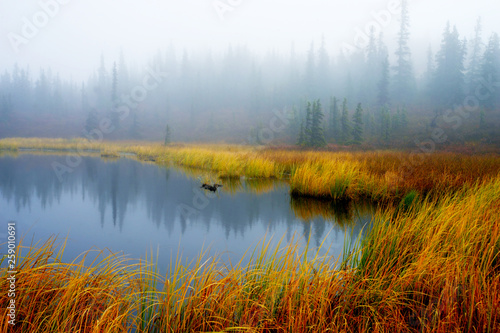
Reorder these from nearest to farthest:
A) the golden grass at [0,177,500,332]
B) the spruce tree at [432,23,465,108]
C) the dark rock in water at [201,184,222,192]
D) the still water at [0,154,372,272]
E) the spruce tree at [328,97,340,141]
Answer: the golden grass at [0,177,500,332] < the still water at [0,154,372,272] < the dark rock in water at [201,184,222,192] < the spruce tree at [328,97,340,141] < the spruce tree at [432,23,465,108]

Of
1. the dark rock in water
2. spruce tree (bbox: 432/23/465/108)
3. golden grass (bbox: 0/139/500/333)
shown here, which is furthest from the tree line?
golden grass (bbox: 0/139/500/333)

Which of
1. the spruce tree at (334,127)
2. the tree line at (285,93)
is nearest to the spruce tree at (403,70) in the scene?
the tree line at (285,93)

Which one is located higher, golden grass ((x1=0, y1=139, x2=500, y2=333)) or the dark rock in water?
golden grass ((x1=0, y1=139, x2=500, y2=333))

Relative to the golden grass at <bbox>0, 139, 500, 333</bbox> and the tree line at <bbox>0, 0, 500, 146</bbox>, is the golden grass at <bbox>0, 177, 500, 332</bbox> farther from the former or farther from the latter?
the tree line at <bbox>0, 0, 500, 146</bbox>

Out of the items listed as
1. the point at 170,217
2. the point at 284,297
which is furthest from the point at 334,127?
the point at 284,297

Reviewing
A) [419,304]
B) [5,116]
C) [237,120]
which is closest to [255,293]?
[419,304]

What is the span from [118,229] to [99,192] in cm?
597

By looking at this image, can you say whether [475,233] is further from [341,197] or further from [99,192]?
[99,192]

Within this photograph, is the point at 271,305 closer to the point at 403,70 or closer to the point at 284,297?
the point at 284,297

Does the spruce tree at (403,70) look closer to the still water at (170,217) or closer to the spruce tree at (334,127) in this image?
the spruce tree at (334,127)

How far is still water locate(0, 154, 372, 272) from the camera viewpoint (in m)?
6.21

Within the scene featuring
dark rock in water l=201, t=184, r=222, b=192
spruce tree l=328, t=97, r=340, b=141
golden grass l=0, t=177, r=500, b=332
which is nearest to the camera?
golden grass l=0, t=177, r=500, b=332

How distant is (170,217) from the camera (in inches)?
336

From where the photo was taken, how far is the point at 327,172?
10.8 meters
